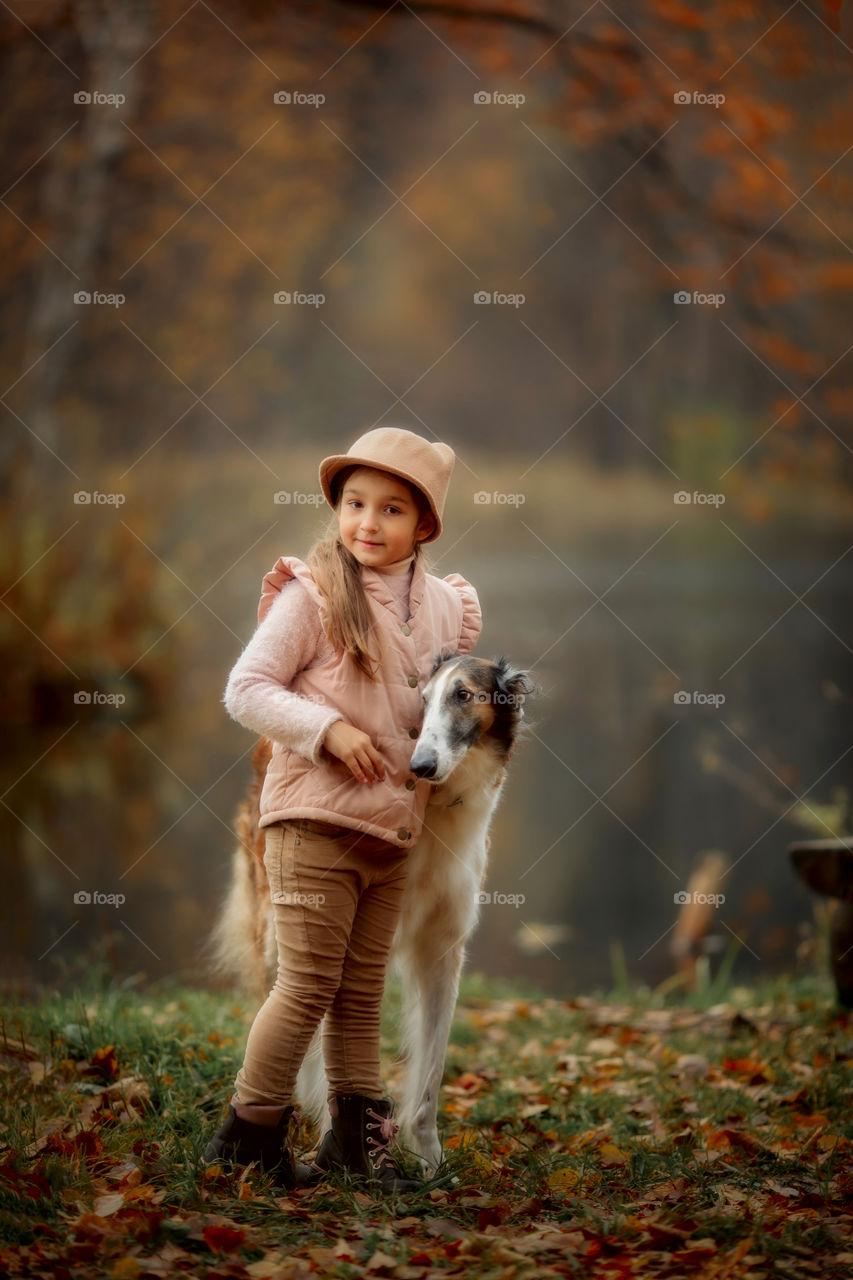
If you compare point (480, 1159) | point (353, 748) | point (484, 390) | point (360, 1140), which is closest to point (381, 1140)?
point (360, 1140)

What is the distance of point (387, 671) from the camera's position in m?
2.82

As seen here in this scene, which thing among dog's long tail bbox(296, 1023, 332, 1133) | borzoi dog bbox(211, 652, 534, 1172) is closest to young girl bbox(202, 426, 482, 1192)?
borzoi dog bbox(211, 652, 534, 1172)

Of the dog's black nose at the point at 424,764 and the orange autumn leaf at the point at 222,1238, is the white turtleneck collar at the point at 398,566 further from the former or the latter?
the orange autumn leaf at the point at 222,1238

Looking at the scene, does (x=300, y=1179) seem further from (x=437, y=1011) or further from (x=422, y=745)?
(x=422, y=745)

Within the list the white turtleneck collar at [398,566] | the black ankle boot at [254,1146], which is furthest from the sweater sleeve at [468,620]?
the black ankle boot at [254,1146]

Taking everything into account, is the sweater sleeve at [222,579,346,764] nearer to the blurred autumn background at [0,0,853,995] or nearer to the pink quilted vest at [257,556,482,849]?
the pink quilted vest at [257,556,482,849]

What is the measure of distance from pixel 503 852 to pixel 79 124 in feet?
20.5

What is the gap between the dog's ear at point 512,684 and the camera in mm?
2994

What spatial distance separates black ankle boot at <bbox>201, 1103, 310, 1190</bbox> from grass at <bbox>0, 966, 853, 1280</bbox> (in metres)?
0.04

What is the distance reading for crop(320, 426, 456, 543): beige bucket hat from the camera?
279 centimetres

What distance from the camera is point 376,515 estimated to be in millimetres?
2822

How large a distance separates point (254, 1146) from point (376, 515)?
147 cm

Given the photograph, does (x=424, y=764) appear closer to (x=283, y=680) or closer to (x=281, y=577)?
(x=283, y=680)

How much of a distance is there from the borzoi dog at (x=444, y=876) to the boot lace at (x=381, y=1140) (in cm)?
17
